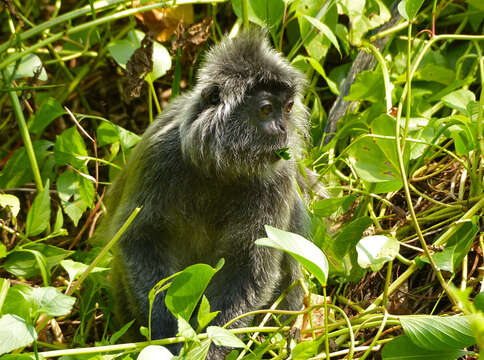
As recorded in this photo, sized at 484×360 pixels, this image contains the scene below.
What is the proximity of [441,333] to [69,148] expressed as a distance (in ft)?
8.07

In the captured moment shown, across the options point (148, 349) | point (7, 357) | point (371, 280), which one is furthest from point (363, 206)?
point (7, 357)

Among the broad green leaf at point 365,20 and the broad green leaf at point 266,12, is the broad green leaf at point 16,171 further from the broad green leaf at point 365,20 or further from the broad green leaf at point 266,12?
the broad green leaf at point 365,20

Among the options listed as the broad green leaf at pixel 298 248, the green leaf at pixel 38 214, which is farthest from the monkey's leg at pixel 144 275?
the broad green leaf at pixel 298 248

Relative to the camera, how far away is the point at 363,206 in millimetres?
4266

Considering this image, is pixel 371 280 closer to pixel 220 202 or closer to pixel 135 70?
pixel 220 202

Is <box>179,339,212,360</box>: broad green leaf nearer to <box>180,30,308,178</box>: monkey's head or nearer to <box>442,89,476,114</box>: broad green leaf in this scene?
<box>180,30,308,178</box>: monkey's head

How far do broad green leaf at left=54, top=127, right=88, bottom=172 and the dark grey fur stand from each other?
1.22 ft

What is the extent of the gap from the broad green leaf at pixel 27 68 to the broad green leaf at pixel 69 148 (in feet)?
1.31

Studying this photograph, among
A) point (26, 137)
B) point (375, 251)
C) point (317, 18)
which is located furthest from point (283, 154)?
point (26, 137)

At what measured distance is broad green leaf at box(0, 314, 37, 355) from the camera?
2367 millimetres

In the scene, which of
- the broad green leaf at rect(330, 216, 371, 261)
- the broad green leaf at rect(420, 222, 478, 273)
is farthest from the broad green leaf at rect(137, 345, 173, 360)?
the broad green leaf at rect(420, 222, 478, 273)

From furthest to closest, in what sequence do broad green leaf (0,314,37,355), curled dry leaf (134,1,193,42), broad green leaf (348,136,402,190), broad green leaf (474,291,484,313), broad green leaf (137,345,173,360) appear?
curled dry leaf (134,1,193,42) → broad green leaf (348,136,402,190) → broad green leaf (474,291,484,313) → broad green leaf (137,345,173,360) → broad green leaf (0,314,37,355)

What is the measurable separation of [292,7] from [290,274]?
65.6 inches

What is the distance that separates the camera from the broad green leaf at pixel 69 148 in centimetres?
408
